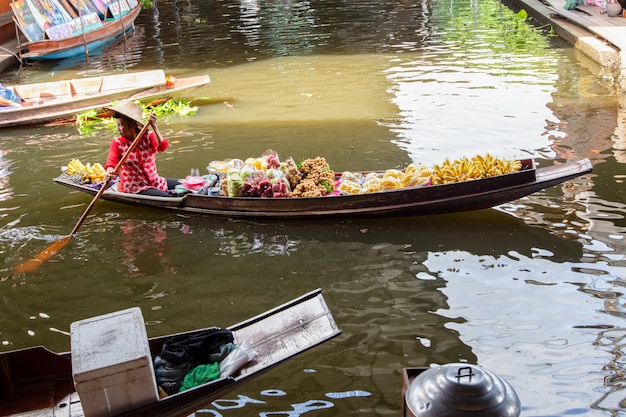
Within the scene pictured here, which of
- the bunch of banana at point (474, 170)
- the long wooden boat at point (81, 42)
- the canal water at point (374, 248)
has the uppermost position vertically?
the long wooden boat at point (81, 42)

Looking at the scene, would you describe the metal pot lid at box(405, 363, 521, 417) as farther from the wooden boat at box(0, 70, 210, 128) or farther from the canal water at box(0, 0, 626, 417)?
the wooden boat at box(0, 70, 210, 128)

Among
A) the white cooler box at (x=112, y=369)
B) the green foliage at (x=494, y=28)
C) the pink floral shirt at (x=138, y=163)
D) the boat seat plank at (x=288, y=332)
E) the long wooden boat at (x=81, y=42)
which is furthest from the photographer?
the long wooden boat at (x=81, y=42)

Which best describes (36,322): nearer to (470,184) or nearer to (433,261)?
(433,261)

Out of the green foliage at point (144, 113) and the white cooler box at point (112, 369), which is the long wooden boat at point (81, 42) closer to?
the green foliage at point (144, 113)

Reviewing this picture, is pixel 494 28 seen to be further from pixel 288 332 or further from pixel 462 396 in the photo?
pixel 462 396

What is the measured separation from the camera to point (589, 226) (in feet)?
22.2

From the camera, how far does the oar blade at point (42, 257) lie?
6.64m

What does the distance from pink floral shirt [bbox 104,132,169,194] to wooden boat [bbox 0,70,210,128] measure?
4.14 meters

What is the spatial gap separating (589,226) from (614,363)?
2.35 metres

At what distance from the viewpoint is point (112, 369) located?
3291 millimetres

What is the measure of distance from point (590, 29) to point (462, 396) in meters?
14.2

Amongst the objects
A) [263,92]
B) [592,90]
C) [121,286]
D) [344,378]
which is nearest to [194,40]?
[263,92]

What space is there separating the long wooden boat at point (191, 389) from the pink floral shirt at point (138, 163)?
358 cm

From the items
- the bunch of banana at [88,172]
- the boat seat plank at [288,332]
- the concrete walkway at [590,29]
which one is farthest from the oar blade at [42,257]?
the concrete walkway at [590,29]
